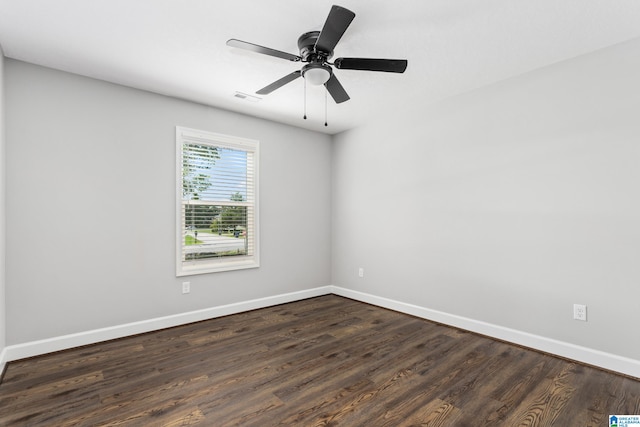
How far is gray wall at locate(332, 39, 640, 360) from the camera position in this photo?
2475mm

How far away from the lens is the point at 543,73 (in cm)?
285

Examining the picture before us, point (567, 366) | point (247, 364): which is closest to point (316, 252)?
point (247, 364)

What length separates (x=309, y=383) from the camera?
2.29 m

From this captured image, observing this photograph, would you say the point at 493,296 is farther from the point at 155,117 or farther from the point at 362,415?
the point at 155,117

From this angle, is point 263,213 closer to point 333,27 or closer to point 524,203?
point 333,27

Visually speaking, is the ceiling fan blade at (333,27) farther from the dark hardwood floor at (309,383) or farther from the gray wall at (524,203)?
the dark hardwood floor at (309,383)

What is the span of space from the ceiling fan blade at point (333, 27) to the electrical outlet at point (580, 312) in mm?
2837

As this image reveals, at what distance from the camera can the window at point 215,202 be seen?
3605 mm

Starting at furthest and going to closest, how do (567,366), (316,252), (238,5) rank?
(316,252)
(567,366)
(238,5)

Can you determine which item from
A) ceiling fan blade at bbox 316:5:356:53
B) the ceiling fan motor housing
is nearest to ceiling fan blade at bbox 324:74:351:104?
the ceiling fan motor housing

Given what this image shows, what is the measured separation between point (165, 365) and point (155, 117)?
96.2 inches

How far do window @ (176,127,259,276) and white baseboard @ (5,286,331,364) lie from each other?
479 mm

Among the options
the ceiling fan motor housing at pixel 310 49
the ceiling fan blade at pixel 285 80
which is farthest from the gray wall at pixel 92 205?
the ceiling fan motor housing at pixel 310 49

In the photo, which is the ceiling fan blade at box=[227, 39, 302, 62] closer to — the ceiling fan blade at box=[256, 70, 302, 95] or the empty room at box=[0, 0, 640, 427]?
the empty room at box=[0, 0, 640, 427]
